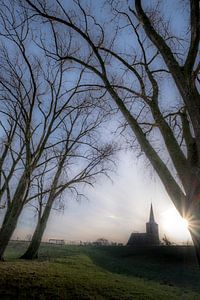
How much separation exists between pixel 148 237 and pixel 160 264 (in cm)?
3858

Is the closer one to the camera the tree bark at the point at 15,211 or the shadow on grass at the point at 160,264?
the tree bark at the point at 15,211

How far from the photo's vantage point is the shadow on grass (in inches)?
667

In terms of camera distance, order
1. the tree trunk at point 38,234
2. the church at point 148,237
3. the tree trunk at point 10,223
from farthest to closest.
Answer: the church at point 148,237, the tree trunk at point 38,234, the tree trunk at point 10,223

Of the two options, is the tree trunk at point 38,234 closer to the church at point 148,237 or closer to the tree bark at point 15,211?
the tree bark at point 15,211

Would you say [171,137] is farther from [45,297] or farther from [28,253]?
[28,253]

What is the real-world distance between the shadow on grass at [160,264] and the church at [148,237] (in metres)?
20.4

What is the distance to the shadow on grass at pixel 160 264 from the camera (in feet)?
55.6

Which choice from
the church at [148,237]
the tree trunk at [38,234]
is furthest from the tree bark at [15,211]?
the church at [148,237]

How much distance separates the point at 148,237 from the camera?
59.8 m

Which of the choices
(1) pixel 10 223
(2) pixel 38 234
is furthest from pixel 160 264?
(1) pixel 10 223

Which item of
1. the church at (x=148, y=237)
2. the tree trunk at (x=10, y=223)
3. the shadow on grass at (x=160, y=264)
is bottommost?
the shadow on grass at (x=160, y=264)

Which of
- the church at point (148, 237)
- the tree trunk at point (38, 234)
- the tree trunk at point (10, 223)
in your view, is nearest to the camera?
the tree trunk at point (10, 223)

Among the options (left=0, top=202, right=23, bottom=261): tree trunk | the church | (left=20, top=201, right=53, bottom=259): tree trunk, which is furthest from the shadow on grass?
the church

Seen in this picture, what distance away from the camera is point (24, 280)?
7.90 m
